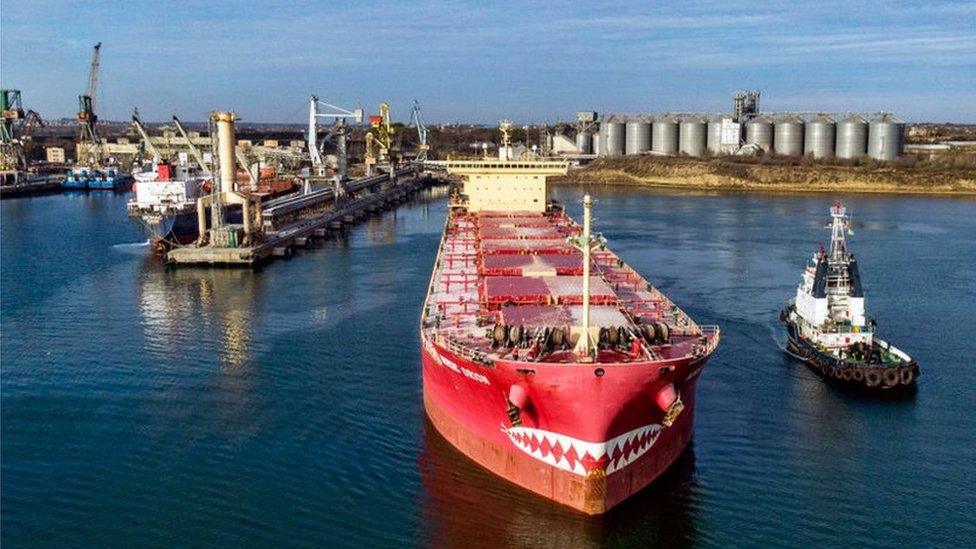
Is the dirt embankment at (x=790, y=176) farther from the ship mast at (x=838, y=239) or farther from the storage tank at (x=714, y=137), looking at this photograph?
the ship mast at (x=838, y=239)

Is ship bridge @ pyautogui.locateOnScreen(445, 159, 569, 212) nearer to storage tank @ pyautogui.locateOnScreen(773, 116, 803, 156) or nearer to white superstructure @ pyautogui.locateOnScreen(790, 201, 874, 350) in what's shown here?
white superstructure @ pyautogui.locateOnScreen(790, 201, 874, 350)

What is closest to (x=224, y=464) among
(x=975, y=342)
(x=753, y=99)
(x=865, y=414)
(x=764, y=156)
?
(x=865, y=414)

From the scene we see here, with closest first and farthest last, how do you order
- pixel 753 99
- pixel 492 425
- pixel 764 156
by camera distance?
1. pixel 492 425
2. pixel 764 156
3. pixel 753 99

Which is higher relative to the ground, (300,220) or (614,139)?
(614,139)

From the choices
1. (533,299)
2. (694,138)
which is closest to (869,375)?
(533,299)

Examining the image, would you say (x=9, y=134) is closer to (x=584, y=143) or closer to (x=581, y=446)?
(x=584, y=143)

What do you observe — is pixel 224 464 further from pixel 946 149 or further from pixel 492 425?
pixel 946 149
